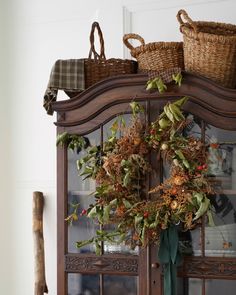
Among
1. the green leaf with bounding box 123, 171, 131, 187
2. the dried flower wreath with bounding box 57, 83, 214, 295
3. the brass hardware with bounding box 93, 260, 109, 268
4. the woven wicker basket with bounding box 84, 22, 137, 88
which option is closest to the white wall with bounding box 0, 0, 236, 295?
the woven wicker basket with bounding box 84, 22, 137, 88

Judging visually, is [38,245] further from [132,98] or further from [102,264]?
[132,98]

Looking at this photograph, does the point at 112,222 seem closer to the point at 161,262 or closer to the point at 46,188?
the point at 161,262

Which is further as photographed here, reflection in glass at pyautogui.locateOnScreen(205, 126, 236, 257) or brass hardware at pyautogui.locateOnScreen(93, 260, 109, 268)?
brass hardware at pyautogui.locateOnScreen(93, 260, 109, 268)

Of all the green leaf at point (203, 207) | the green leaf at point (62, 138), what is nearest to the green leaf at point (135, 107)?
the green leaf at point (62, 138)

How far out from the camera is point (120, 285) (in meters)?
2.24

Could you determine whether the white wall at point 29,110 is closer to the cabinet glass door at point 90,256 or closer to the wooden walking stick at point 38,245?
the wooden walking stick at point 38,245

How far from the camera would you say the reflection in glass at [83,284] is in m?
2.29

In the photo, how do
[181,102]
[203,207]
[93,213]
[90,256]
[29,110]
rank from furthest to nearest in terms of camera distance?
[29,110] < [90,256] < [93,213] < [181,102] < [203,207]

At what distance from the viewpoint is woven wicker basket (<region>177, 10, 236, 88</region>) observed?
2086mm

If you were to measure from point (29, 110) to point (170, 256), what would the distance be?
1.34 meters

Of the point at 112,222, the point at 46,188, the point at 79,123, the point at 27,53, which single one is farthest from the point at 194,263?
the point at 27,53

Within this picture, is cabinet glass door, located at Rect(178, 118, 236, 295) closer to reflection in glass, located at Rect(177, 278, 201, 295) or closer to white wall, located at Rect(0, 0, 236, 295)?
reflection in glass, located at Rect(177, 278, 201, 295)

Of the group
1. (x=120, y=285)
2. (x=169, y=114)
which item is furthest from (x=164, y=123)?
(x=120, y=285)

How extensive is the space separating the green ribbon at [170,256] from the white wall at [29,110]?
0.99 m
